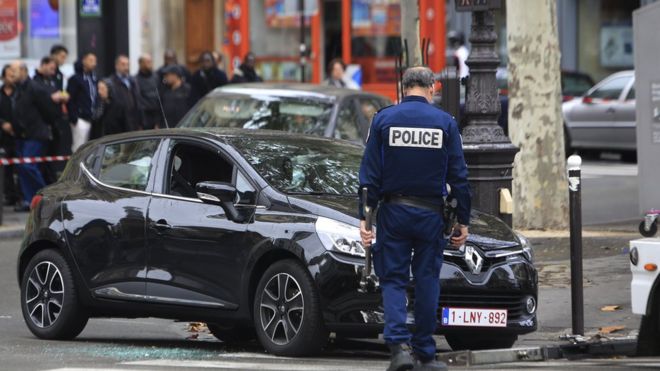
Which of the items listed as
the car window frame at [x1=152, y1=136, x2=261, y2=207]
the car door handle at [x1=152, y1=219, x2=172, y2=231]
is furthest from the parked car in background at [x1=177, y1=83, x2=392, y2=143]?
the car door handle at [x1=152, y1=219, x2=172, y2=231]

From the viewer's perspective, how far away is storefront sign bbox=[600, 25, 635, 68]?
37.5 metres

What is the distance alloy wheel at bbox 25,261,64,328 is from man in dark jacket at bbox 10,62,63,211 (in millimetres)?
9578

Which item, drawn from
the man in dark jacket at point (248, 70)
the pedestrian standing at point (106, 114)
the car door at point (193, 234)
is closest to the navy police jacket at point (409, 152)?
the car door at point (193, 234)

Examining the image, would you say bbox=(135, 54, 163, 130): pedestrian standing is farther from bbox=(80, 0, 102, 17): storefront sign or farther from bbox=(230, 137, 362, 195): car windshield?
bbox=(230, 137, 362, 195): car windshield

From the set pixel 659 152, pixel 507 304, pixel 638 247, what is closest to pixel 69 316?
pixel 507 304

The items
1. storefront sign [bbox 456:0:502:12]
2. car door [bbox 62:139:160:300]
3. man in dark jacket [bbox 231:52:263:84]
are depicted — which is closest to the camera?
car door [bbox 62:139:160:300]

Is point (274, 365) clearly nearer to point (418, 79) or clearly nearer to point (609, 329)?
point (418, 79)

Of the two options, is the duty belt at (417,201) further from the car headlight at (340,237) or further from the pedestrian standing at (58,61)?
the pedestrian standing at (58,61)

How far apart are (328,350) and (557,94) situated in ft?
25.8

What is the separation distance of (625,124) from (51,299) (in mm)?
18798

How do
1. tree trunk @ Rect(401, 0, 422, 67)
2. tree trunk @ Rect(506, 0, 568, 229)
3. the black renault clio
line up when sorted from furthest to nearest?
tree trunk @ Rect(506, 0, 568, 229) < tree trunk @ Rect(401, 0, 422, 67) < the black renault clio

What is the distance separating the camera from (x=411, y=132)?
909cm

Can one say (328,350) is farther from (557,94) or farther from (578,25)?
(578,25)

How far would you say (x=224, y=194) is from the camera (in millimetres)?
10641
